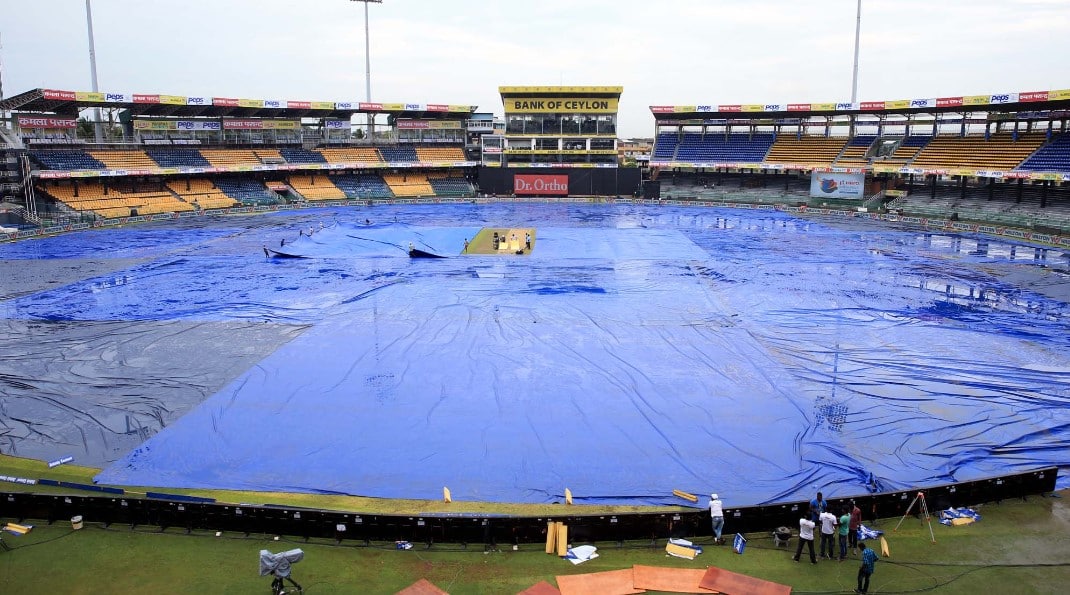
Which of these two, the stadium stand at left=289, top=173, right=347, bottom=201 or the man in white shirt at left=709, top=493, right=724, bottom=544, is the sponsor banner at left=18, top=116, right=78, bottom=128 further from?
the man in white shirt at left=709, top=493, right=724, bottom=544

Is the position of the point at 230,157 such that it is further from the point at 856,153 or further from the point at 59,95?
the point at 856,153

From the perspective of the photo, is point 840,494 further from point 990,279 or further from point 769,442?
point 990,279

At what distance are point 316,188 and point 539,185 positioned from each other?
22599mm

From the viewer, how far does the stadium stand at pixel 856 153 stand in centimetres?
6338

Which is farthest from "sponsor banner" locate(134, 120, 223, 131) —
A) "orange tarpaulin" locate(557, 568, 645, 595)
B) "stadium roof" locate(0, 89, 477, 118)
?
"orange tarpaulin" locate(557, 568, 645, 595)

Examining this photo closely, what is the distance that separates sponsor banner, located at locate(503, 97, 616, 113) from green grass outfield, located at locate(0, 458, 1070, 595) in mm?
65534

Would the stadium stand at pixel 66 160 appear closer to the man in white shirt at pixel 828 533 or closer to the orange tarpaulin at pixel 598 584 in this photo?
the orange tarpaulin at pixel 598 584

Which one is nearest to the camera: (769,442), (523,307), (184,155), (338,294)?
(769,442)

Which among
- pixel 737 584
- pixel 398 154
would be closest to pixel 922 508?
pixel 737 584

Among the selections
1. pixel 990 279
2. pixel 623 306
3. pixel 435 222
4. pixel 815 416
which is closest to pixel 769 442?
pixel 815 416

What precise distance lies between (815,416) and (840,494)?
142 inches

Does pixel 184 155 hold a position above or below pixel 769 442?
above

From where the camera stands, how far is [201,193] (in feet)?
211

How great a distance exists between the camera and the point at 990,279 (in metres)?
31.2
